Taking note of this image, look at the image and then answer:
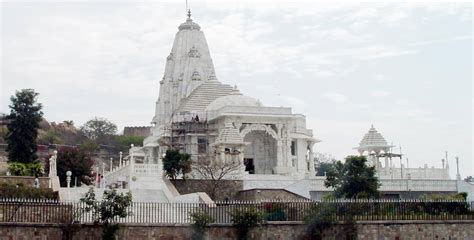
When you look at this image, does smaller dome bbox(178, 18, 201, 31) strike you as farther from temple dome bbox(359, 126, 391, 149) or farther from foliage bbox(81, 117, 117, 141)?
foliage bbox(81, 117, 117, 141)

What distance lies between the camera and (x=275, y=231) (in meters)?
26.1

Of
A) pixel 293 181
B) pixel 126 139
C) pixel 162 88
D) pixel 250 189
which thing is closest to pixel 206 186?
pixel 250 189

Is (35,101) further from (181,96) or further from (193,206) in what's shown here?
Answer: (193,206)

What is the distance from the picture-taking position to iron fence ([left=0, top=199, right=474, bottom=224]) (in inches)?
949

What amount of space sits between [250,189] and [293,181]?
370cm

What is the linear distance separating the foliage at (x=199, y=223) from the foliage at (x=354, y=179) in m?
9.96

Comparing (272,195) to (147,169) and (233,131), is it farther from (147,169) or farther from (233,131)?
(233,131)

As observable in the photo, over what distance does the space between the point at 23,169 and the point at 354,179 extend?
60.8ft

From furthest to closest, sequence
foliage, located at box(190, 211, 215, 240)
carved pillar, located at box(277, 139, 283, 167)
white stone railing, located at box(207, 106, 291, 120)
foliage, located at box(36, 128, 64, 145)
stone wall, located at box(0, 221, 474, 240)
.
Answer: foliage, located at box(36, 128, 64, 145), carved pillar, located at box(277, 139, 283, 167), white stone railing, located at box(207, 106, 291, 120), foliage, located at box(190, 211, 215, 240), stone wall, located at box(0, 221, 474, 240)

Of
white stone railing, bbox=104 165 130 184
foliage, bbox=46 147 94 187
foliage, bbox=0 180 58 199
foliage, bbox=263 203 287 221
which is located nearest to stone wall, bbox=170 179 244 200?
white stone railing, bbox=104 165 130 184

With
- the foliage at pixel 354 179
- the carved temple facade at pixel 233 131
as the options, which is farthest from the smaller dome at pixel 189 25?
the foliage at pixel 354 179

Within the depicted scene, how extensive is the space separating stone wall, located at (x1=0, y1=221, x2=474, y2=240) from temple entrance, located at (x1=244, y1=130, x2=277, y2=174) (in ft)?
75.7

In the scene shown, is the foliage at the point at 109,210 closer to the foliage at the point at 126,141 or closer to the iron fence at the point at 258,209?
the iron fence at the point at 258,209

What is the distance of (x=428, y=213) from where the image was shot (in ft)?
93.2
